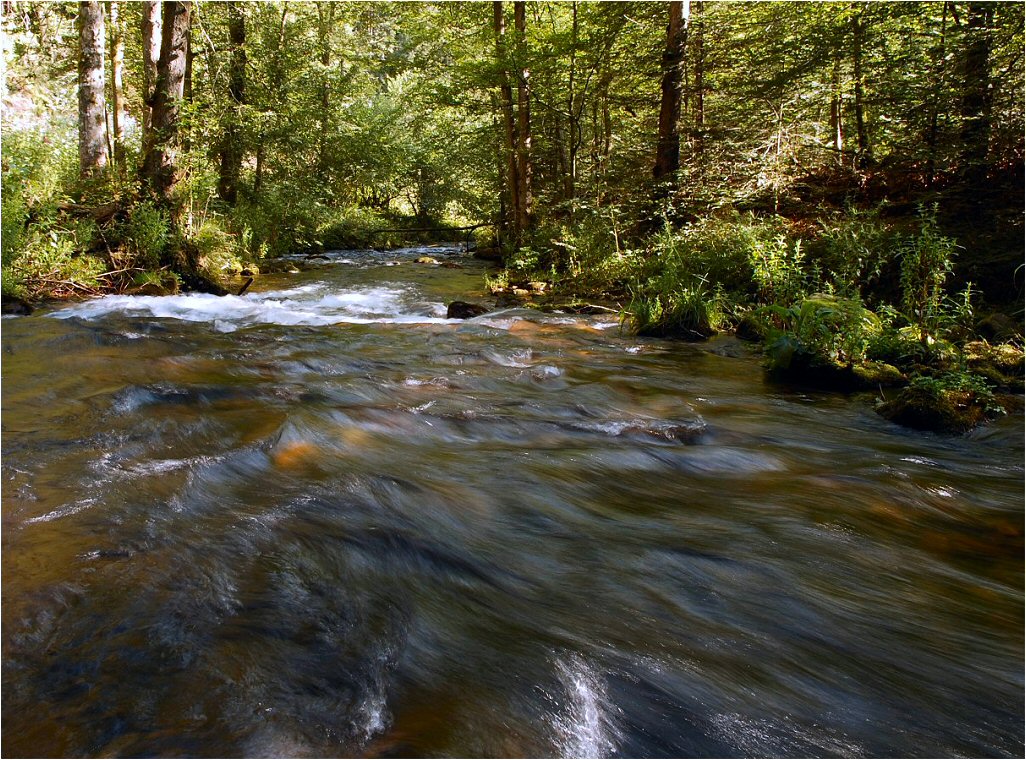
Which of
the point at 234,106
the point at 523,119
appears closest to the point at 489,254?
the point at 523,119

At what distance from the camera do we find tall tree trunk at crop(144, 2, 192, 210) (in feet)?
35.4

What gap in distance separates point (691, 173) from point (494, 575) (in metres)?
9.58

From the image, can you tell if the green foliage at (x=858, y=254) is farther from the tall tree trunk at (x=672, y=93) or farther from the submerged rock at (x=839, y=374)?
the tall tree trunk at (x=672, y=93)

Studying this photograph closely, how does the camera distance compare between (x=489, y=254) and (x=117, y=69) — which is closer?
(x=117, y=69)

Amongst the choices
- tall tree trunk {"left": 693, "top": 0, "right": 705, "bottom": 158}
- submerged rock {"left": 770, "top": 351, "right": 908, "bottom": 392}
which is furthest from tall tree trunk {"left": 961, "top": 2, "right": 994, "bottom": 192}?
submerged rock {"left": 770, "top": 351, "right": 908, "bottom": 392}

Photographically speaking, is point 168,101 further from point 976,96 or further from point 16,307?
point 976,96

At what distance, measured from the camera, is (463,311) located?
9516 mm

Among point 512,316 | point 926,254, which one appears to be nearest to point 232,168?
point 512,316

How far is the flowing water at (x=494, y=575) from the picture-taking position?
1.84 metres

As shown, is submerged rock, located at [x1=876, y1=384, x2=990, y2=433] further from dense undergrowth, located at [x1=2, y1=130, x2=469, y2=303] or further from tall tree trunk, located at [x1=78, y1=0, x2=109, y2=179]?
tall tree trunk, located at [x1=78, y1=0, x2=109, y2=179]

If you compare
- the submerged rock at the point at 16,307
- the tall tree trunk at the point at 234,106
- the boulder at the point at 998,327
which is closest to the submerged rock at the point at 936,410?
the boulder at the point at 998,327

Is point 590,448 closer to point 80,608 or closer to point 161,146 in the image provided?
point 80,608

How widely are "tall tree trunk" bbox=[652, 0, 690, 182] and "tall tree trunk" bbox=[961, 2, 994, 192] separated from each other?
12.7ft

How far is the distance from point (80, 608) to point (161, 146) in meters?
10.9
